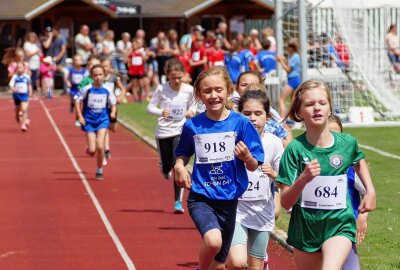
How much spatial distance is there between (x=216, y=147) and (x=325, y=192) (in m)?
1.44

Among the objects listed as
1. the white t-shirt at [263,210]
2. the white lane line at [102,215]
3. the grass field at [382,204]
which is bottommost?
the white lane line at [102,215]

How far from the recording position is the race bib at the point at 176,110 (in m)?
15.0

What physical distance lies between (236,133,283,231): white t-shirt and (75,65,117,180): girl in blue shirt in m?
8.92

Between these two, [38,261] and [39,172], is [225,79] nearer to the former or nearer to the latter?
[38,261]

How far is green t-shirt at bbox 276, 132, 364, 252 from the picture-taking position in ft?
25.1

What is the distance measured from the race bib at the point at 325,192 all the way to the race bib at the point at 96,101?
11.1 metres

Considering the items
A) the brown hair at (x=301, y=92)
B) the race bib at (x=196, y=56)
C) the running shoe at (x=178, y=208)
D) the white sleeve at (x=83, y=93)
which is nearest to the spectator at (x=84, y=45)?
the race bib at (x=196, y=56)

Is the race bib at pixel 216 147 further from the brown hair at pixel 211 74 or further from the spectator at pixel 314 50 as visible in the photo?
the spectator at pixel 314 50

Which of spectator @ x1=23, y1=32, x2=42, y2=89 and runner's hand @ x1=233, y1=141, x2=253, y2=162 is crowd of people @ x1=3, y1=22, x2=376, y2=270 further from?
spectator @ x1=23, y1=32, x2=42, y2=89

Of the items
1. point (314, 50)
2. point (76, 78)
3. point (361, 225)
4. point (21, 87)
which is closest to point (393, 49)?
point (314, 50)

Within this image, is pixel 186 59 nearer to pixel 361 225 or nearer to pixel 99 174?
pixel 99 174

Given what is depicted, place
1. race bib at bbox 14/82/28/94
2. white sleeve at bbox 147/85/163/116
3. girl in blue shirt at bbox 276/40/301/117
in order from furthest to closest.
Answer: race bib at bbox 14/82/28/94, girl in blue shirt at bbox 276/40/301/117, white sleeve at bbox 147/85/163/116

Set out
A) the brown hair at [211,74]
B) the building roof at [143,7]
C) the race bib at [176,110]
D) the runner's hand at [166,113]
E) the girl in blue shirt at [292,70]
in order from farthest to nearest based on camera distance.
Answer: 1. the building roof at [143,7]
2. the girl in blue shirt at [292,70]
3. the race bib at [176,110]
4. the runner's hand at [166,113]
5. the brown hair at [211,74]

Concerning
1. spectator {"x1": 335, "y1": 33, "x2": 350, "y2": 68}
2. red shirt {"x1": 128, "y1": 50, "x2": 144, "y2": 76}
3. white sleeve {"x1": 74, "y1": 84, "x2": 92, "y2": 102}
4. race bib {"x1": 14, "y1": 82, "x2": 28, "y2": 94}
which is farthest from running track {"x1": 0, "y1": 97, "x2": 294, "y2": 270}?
red shirt {"x1": 128, "y1": 50, "x2": 144, "y2": 76}
